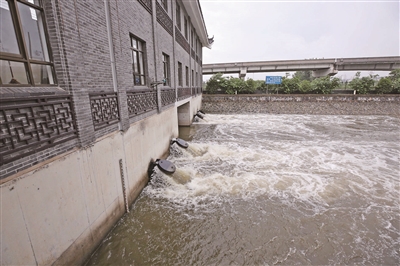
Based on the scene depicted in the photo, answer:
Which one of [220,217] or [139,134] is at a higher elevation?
[139,134]

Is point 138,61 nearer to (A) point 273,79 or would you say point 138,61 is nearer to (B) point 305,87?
(A) point 273,79

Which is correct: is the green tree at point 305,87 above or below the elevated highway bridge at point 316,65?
below

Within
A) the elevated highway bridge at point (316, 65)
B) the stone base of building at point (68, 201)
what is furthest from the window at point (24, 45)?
the elevated highway bridge at point (316, 65)

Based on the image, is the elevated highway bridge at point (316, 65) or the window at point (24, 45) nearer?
the window at point (24, 45)

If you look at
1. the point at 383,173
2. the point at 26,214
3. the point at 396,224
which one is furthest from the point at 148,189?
the point at 383,173

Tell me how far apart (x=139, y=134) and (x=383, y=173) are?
900 centimetres

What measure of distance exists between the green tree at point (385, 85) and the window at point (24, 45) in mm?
32179

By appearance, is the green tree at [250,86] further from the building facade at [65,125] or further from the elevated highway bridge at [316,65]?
the building facade at [65,125]

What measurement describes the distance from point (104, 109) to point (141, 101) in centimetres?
184

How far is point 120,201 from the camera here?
4.55 metres

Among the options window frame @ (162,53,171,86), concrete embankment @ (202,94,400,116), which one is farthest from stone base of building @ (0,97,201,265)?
concrete embankment @ (202,94,400,116)

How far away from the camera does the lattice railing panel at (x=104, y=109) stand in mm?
3639

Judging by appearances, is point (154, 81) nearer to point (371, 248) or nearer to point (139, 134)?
point (139, 134)

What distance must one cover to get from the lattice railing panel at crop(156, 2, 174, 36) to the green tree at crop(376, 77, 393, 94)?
27.5 metres
